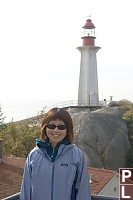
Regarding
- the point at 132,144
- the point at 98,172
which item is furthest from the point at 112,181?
the point at 132,144

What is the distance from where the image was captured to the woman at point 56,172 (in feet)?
8.29

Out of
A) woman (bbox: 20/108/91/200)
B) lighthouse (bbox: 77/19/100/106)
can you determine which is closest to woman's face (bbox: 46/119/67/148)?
woman (bbox: 20/108/91/200)

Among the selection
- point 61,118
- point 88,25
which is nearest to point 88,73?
point 88,25

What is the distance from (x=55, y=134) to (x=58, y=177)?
0.47 metres

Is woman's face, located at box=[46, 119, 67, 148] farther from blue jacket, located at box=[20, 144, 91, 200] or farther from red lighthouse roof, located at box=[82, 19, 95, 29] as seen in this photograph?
red lighthouse roof, located at box=[82, 19, 95, 29]

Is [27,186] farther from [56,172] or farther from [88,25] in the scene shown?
[88,25]

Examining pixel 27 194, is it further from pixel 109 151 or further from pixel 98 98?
pixel 98 98

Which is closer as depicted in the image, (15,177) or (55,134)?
(55,134)

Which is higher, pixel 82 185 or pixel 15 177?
pixel 82 185

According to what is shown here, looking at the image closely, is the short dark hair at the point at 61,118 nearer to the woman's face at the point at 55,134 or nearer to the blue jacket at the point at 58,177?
the woman's face at the point at 55,134

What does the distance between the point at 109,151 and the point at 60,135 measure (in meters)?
15.1

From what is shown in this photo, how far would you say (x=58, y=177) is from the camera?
252 cm

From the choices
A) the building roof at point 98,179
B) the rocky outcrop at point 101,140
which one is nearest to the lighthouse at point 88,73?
the rocky outcrop at point 101,140

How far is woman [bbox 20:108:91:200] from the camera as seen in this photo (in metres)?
2.53
